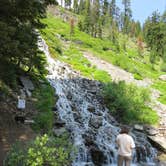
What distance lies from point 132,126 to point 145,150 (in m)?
2.93

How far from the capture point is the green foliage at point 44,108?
1568 cm

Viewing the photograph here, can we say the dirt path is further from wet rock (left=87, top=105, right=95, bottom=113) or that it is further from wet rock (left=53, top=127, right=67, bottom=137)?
wet rock (left=87, top=105, right=95, bottom=113)

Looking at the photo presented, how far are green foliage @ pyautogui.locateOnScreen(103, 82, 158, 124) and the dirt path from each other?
7.63 metres

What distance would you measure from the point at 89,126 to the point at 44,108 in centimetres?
289

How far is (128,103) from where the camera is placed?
73.2ft

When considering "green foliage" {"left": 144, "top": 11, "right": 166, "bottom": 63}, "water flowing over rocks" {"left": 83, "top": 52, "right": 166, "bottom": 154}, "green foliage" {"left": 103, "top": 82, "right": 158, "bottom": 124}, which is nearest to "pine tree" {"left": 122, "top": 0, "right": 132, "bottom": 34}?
"green foliage" {"left": 144, "top": 11, "right": 166, "bottom": 63}

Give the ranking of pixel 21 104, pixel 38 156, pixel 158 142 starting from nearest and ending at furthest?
pixel 38 156, pixel 21 104, pixel 158 142

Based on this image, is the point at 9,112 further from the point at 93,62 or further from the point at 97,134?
the point at 93,62

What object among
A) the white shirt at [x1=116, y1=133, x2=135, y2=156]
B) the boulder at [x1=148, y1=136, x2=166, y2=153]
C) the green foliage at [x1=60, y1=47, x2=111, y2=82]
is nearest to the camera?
the white shirt at [x1=116, y1=133, x2=135, y2=156]

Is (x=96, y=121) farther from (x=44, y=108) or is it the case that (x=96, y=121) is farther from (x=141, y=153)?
(x=44, y=108)

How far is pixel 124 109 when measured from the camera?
21594 mm

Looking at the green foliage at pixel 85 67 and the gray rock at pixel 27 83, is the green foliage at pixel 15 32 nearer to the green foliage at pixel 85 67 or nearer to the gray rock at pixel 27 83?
the gray rock at pixel 27 83

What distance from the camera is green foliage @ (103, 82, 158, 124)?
21.6m

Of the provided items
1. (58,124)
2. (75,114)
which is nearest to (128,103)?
(75,114)
